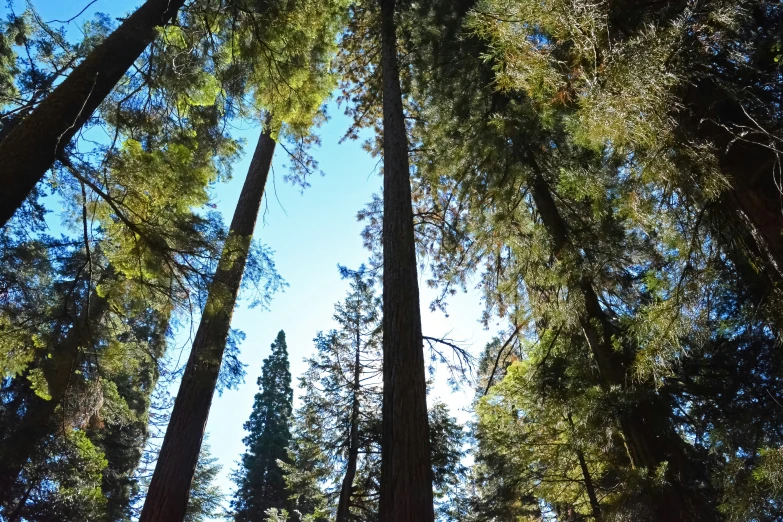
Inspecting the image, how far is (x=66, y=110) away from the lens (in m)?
4.24

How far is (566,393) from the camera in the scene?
5984mm

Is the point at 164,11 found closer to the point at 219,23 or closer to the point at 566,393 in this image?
the point at 219,23

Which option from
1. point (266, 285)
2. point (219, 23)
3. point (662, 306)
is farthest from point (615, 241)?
point (219, 23)

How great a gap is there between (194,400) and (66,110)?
365 centimetres

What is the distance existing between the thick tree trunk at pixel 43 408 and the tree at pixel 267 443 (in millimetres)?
13082

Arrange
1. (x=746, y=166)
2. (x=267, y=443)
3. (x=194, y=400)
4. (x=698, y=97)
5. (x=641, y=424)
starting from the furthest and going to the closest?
1. (x=267, y=443)
2. (x=194, y=400)
3. (x=641, y=424)
4. (x=698, y=97)
5. (x=746, y=166)

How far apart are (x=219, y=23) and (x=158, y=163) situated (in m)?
3.00

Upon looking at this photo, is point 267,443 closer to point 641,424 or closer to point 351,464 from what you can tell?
point 351,464

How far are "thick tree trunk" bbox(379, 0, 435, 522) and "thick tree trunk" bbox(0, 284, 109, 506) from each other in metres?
3.22

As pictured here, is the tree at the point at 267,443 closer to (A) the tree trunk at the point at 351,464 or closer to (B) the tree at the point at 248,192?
(A) the tree trunk at the point at 351,464

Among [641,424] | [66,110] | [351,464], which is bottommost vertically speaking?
[641,424]

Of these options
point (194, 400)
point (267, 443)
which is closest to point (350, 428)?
point (194, 400)

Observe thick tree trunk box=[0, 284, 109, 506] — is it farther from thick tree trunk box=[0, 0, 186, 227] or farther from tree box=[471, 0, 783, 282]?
tree box=[471, 0, 783, 282]

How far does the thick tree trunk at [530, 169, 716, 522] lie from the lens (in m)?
4.32
